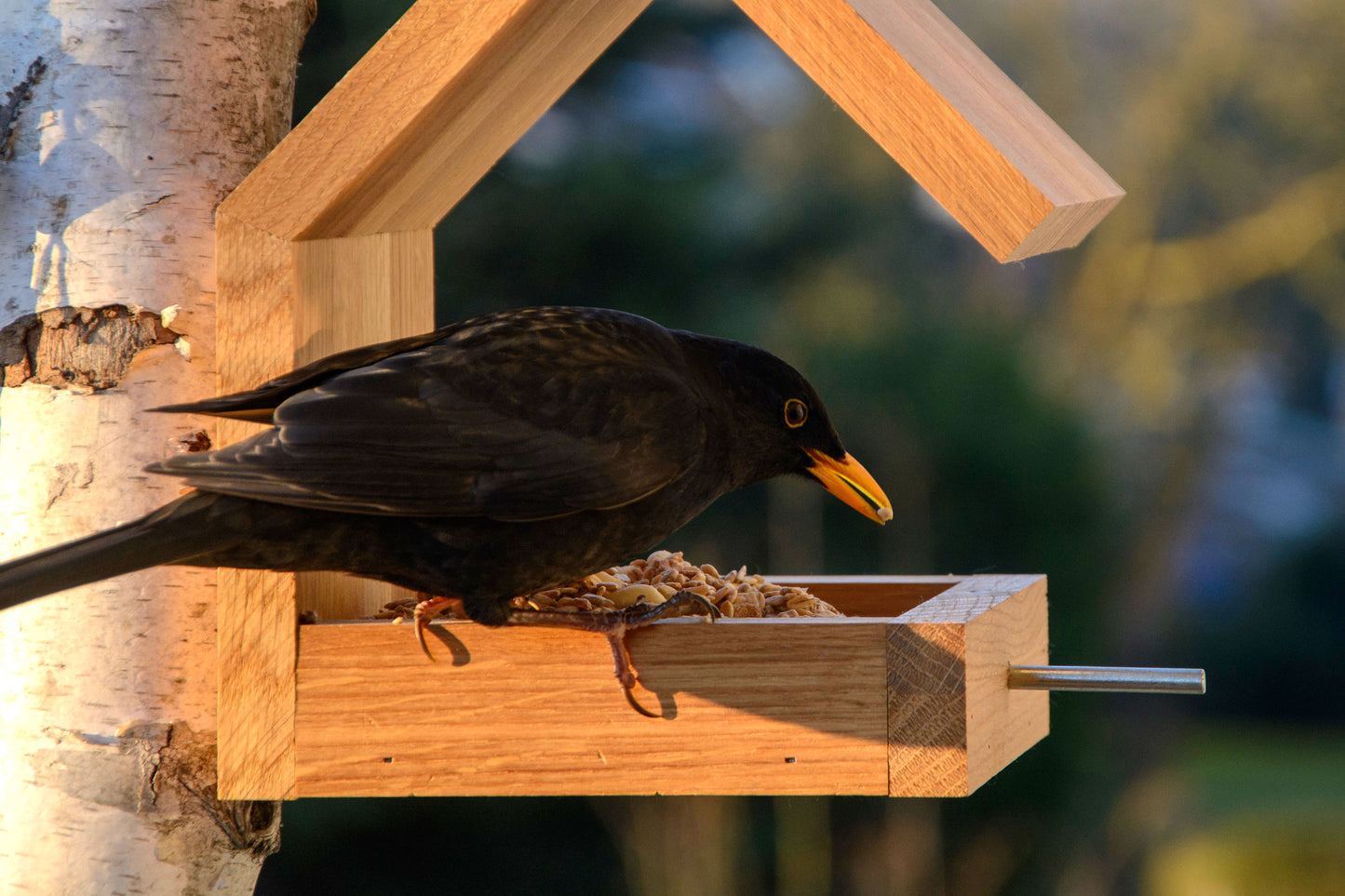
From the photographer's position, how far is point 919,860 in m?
4.80

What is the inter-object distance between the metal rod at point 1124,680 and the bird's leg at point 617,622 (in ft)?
1.49

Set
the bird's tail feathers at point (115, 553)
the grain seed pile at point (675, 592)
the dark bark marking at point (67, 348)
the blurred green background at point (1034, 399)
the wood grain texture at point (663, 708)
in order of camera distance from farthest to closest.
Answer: the blurred green background at point (1034, 399) < the grain seed pile at point (675, 592) < the dark bark marking at point (67, 348) < the wood grain texture at point (663, 708) < the bird's tail feathers at point (115, 553)

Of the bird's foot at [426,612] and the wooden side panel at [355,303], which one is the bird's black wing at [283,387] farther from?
the bird's foot at [426,612]

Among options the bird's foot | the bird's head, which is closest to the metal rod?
the bird's head

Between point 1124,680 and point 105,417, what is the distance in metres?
1.33

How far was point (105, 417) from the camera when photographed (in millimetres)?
1654

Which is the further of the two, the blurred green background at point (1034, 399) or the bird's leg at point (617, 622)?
the blurred green background at point (1034, 399)

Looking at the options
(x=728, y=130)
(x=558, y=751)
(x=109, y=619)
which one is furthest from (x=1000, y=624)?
(x=728, y=130)

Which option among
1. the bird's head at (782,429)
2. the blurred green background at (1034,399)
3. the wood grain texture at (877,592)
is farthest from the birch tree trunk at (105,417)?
the blurred green background at (1034,399)

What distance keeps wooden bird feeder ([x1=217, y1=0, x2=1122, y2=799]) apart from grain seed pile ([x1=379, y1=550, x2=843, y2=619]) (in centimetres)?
15

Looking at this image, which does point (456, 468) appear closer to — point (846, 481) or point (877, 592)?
point (846, 481)

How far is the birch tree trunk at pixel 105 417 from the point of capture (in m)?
1.61

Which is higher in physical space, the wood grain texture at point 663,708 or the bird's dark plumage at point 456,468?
the bird's dark plumage at point 456,468

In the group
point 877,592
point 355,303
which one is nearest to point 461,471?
point 355,303
